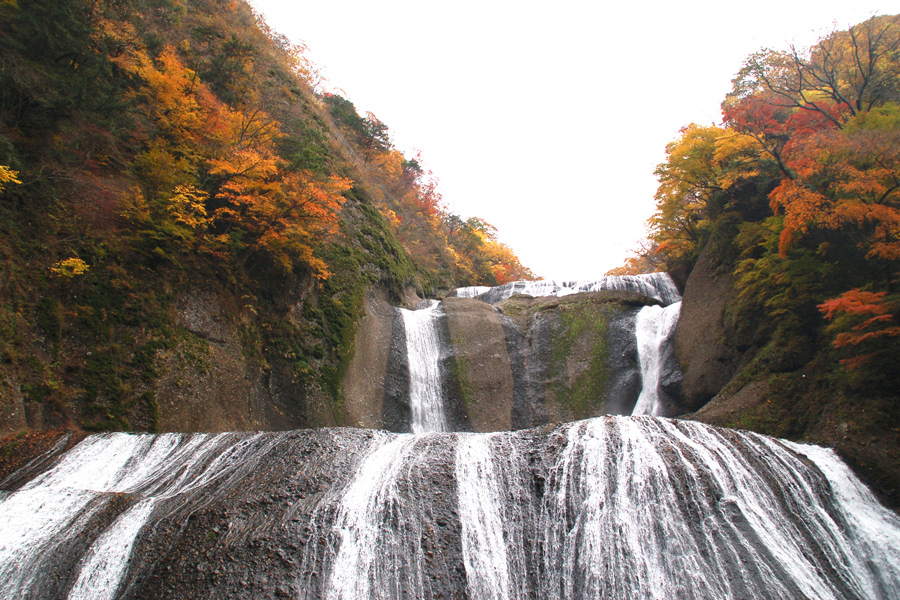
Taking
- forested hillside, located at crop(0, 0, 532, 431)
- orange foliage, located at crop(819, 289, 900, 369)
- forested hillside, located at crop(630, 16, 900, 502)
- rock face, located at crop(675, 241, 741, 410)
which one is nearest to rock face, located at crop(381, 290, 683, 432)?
rock face, located at crop(675, 241, 741, 410)

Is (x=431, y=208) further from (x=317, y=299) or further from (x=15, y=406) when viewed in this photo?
(x=15, y=406)

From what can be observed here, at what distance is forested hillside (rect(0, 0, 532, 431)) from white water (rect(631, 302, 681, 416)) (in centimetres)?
1027

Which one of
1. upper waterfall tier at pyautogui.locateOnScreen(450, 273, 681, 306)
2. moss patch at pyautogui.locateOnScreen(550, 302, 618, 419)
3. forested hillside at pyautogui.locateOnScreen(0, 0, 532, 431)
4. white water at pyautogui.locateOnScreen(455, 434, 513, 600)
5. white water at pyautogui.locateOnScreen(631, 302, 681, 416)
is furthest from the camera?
upper waterfall tier at pyautogui.locateOnScreen(450, 273, 681, 306)

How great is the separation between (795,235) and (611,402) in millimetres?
7492

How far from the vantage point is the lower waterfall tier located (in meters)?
5.02

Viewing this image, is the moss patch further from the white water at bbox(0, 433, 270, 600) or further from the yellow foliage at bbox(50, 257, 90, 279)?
the yellow foliage at bbox(50, 257, 90, 279)

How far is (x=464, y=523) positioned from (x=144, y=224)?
9.32 m

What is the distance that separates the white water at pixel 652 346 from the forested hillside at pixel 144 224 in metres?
10.3

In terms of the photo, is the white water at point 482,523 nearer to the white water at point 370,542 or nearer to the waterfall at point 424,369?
the white water at point 370,542

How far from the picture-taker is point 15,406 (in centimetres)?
663

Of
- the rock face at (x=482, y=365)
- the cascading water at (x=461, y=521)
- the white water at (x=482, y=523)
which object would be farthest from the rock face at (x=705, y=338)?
the white water at (x=482, y=523)

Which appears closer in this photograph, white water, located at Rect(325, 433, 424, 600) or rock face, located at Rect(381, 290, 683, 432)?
white water, located at Rect(325, 433, 424, 600)

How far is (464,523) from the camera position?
5.74 m

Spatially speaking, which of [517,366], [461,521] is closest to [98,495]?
[461,521]
